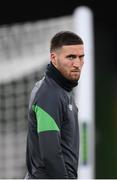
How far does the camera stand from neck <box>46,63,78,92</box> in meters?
2.89

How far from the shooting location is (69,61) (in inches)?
114

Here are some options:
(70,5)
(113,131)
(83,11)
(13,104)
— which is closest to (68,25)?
(83,11)

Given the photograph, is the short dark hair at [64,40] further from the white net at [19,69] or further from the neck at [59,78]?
the white net at [19,69]

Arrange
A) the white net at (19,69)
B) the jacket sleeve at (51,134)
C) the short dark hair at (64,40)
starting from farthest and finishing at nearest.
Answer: the white net at (19,69)
the short dark hair at (64,40)
the jacket sleeve at (51,134)

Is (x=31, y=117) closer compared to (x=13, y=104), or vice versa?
(x=31, y=117)

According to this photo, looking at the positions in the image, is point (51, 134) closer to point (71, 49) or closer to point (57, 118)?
point (57, 118)

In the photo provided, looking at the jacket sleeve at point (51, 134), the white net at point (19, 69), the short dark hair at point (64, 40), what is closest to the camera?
the jacket sleeve at point (51, 134)

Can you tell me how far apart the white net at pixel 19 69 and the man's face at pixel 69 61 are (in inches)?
107

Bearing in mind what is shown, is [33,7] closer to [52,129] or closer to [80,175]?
[80,175]

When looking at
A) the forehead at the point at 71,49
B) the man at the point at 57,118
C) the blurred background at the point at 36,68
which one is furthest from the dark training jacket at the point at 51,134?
the blurred background at the point at 36,68

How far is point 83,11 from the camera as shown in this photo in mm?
5254

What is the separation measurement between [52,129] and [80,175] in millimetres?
2316

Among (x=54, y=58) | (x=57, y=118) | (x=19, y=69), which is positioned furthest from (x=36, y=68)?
(x=57, y=118)

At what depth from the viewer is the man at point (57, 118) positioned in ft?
9.21
